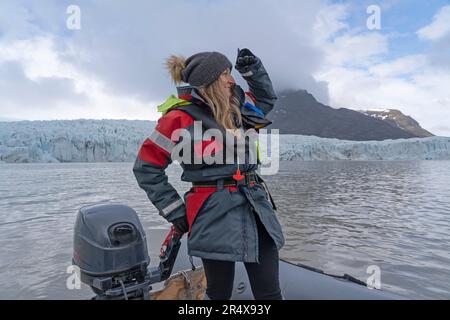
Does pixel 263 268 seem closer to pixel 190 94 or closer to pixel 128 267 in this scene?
pixel 128 267

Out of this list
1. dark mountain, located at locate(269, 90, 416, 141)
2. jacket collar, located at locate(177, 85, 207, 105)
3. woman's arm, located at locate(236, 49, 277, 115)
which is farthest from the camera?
dark mountain, located at locate(269, 90, 416, 141)

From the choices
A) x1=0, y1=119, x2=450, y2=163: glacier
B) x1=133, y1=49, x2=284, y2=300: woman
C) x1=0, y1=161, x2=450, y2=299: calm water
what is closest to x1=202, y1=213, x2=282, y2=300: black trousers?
x1=133, y1=49, x2=284, y2=300: woman

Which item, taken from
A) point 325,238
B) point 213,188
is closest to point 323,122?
point 325,238

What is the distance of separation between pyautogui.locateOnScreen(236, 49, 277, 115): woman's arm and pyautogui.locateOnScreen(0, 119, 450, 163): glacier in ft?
97.2

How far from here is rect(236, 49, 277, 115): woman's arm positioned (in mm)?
1708

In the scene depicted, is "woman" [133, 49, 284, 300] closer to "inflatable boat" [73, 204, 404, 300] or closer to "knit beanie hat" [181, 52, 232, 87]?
"knit beanie hat" [181, 52, 232, 87]

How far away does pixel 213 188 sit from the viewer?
59.5 inches

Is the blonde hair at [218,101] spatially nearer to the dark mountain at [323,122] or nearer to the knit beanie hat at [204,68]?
the knit beanie hat at [204,68]

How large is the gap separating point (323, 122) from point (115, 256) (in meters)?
104

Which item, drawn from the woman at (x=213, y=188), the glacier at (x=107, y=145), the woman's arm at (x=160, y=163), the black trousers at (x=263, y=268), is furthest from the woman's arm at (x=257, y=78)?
the glacier at (x=107, y=145)

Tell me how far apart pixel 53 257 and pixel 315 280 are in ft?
11.3

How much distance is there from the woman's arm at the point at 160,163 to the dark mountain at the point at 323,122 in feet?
269
